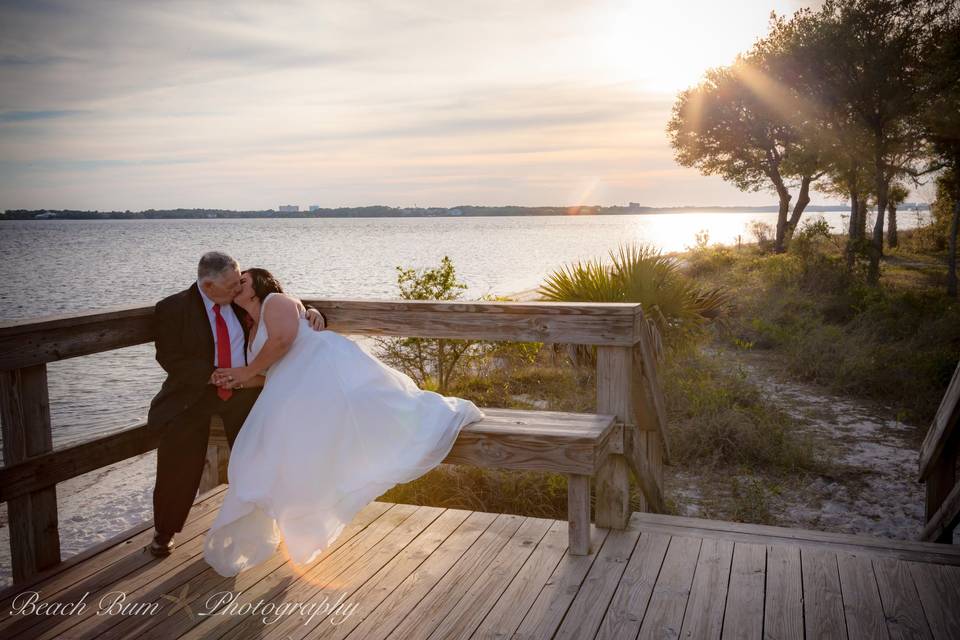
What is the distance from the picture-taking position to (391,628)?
3004 mm

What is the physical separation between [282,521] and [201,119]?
2807 inches

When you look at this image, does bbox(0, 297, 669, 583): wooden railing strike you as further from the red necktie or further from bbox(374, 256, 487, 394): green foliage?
bbox(374, 256, 487, 394): green foliage

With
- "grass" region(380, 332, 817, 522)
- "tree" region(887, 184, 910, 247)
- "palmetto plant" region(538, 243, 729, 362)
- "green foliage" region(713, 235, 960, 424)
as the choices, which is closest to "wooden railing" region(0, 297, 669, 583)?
"grass" region(380, 332, 817, 522)

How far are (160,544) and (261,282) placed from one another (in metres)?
1.42

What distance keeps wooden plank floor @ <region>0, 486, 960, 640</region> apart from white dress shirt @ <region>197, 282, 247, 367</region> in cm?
97

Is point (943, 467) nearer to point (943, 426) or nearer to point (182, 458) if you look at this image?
point (943, 426)

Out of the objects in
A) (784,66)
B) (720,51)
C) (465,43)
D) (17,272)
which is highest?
(720,51)

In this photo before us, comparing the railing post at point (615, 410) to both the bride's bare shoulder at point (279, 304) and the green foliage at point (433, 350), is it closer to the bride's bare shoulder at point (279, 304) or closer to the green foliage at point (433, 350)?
the bride's bare shoulder at point (279, 304)

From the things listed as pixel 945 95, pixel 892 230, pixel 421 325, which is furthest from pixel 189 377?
pixel 892 230

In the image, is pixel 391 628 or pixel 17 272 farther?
pixel 17 272

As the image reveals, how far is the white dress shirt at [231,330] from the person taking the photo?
12.6 feet

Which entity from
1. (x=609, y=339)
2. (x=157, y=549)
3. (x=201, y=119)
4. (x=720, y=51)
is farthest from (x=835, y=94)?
(x=201, y=119)

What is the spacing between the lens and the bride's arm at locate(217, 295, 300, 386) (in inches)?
144

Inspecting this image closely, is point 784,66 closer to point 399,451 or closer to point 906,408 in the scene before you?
point 906,408
